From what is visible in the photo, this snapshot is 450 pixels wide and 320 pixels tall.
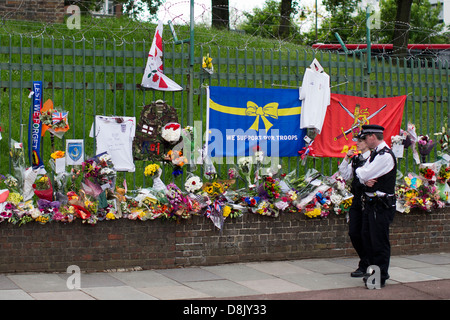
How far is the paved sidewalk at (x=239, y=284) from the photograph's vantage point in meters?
7.65

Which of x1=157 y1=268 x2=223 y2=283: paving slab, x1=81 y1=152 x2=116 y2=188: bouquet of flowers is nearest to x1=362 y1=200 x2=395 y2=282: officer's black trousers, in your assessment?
x1=157 y1=268 x2=223 y2=283: paving slab

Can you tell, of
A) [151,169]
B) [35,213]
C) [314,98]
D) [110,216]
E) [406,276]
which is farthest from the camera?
[314,98]

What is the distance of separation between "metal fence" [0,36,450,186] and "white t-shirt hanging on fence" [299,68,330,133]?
18 centimetres

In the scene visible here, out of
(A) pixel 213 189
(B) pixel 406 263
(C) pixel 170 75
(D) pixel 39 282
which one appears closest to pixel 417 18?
(B) pixel 406 263

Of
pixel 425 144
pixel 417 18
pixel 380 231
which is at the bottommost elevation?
pixel 380 231

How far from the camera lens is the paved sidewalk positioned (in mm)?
7650

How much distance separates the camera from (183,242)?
9.27m

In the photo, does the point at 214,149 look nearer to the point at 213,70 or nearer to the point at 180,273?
the point at 213,70

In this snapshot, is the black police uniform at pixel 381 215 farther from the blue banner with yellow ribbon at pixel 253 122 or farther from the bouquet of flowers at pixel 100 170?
the bouquet of flowers at pixel 100 170

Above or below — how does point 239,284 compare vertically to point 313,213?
below

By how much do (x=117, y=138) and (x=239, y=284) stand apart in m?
2.55

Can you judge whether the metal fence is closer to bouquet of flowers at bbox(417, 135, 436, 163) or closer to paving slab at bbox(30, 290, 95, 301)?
bouquet of flowers at bbox(417, 135, 436, 163)

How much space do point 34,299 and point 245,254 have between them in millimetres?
3370

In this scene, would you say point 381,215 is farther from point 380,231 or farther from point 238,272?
point 238,272
